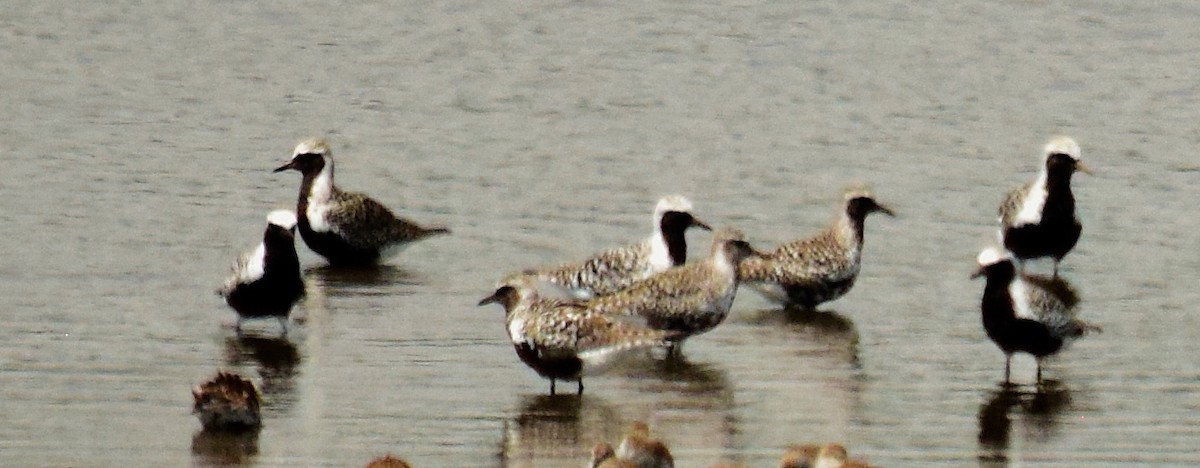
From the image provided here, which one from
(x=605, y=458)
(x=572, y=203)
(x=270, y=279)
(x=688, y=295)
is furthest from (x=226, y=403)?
(x=572, y=203)

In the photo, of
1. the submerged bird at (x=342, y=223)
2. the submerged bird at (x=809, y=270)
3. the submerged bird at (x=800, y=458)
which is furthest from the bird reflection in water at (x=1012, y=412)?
the submerged bird at (x=342, y=223)

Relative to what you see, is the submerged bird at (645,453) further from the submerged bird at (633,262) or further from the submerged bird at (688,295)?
the submerged bird at (633,262)

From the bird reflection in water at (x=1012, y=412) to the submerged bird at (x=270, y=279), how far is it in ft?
13.6

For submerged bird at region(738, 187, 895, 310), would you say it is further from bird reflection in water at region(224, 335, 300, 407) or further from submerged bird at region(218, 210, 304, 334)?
bird reflection in water at region(224, 335, 300, 407)

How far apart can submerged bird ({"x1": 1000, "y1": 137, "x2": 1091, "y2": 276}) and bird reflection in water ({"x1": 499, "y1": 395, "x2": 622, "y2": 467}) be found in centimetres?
516

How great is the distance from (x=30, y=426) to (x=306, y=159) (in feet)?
20.8

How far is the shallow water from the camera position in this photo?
1234 cm

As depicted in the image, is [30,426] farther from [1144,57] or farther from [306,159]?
[1144,57]

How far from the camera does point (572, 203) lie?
1873cm

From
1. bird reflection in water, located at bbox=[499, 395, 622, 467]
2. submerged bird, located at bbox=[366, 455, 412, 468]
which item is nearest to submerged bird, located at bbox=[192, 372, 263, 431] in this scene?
bird reflection in water, located at bbox=[499, 395, 622, 467]

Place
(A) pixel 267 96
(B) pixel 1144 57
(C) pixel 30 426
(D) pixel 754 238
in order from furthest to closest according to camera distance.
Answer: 1. (B) pixel 1144 57
2. (A) pixel 267 96
3. (D) pixel 754 238
4. (C) pixel 30 426

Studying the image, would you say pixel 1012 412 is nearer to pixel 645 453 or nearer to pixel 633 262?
pixel 645 453

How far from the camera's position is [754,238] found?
57.9 feet

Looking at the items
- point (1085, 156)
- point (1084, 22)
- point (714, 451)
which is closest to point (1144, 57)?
point (1084, 22)
